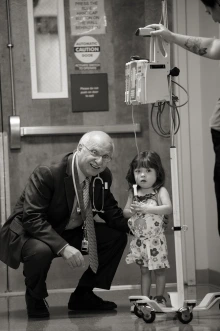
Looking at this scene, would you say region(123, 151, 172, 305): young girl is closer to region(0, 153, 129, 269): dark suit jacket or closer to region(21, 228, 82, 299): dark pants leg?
region(0, 153, 129, 269): dark suit jacket

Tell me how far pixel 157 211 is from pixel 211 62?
4.27ft

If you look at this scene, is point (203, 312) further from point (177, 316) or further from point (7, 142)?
point (7, 142)

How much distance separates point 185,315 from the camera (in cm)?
382

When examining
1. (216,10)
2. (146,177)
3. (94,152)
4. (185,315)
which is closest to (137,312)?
(185,315)

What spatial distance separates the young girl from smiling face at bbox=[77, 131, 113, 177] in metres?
0.22

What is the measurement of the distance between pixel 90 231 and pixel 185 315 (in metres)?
0.74

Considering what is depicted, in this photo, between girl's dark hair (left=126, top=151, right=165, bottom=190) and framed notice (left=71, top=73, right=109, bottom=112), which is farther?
framed notice (left=71, top=73, right=109, bottom=112)

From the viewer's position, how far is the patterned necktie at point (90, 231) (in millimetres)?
4199

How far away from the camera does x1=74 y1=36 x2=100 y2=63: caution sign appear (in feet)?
16.6

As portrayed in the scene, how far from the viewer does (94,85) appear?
5.07m

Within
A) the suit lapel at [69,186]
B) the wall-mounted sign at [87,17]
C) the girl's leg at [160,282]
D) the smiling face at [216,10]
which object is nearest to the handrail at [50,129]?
the wall-mounted sign at [87,17]

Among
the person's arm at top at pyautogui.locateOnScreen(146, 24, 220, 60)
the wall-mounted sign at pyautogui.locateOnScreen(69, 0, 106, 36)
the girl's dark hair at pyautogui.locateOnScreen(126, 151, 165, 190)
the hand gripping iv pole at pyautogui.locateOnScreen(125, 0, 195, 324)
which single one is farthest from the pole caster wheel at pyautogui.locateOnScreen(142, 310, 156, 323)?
the wall-mounted sign at pyautogui.locateOnScreen(69, 0, 106, 36)

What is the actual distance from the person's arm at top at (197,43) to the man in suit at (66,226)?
71 centimetres

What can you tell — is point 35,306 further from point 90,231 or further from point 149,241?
point 149,241
